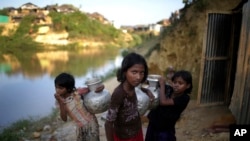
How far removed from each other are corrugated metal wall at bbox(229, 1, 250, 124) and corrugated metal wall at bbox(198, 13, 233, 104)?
80 centimetres

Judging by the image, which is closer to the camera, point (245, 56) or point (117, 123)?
point (117, 123)

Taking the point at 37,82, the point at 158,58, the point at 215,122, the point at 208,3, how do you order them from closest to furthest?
the point at 215,122
the point at 208,3
the point at 158,58
the point at 37,82

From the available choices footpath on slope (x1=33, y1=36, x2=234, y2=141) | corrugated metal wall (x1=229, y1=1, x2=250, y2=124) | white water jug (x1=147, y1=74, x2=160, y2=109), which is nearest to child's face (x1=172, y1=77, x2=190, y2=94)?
white water jug (x1=147, y1=74, x2=160, y2=109)

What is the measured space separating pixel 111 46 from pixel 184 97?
37.4 metres

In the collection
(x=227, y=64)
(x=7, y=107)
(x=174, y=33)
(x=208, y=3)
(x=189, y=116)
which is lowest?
(x=7, y=107)

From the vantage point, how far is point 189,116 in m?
5.20

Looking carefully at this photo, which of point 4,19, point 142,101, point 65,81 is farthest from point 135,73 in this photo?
point 4,19

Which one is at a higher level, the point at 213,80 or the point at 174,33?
the point at 174,33

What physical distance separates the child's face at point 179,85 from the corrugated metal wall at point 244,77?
5.79 feet

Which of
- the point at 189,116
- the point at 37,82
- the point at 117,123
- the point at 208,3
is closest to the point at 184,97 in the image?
the point at 117,123

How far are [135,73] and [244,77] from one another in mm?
2396

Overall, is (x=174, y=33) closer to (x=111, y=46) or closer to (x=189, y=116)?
(x=189, y=116)

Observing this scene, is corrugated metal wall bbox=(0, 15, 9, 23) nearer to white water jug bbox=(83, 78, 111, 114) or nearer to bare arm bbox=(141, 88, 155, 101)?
white water jug bbox=(83, 78, 111, 114)

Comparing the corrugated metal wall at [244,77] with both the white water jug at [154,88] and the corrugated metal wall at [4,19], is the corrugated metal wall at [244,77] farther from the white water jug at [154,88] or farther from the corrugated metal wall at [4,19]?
the corrugated metal wall at [4,19]
